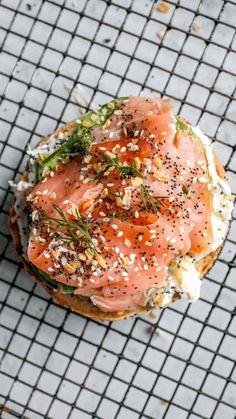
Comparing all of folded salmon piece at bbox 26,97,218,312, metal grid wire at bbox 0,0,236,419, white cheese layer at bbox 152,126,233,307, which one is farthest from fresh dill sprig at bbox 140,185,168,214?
metal grid wire at bbox 0,0,236,419

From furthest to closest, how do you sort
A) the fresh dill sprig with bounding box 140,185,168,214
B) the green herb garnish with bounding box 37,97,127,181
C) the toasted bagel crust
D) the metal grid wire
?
the metal grid wire
the toasted bagel crust
the green herb garnish with bounding box 37,97,127,181
the fresh dill sprig with bounding box 140,185,168,214

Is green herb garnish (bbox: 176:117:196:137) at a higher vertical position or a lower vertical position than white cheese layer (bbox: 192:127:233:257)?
higher

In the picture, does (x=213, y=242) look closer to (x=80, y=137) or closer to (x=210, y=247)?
(x=210, y=247)

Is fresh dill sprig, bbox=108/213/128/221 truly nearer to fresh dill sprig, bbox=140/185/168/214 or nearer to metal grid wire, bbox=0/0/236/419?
fresh dill sprig, bbox=140/185/168/214

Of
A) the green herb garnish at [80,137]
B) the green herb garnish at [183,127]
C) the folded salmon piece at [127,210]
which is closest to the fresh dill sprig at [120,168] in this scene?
the folded salmon piece at [127,210]

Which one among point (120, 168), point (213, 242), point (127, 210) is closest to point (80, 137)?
point (120, 168)

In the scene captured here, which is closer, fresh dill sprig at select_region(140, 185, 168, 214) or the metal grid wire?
fresh dill sprig at select_region(140, 185, 168, 214)

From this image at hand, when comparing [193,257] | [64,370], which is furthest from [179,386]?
[193,257]
